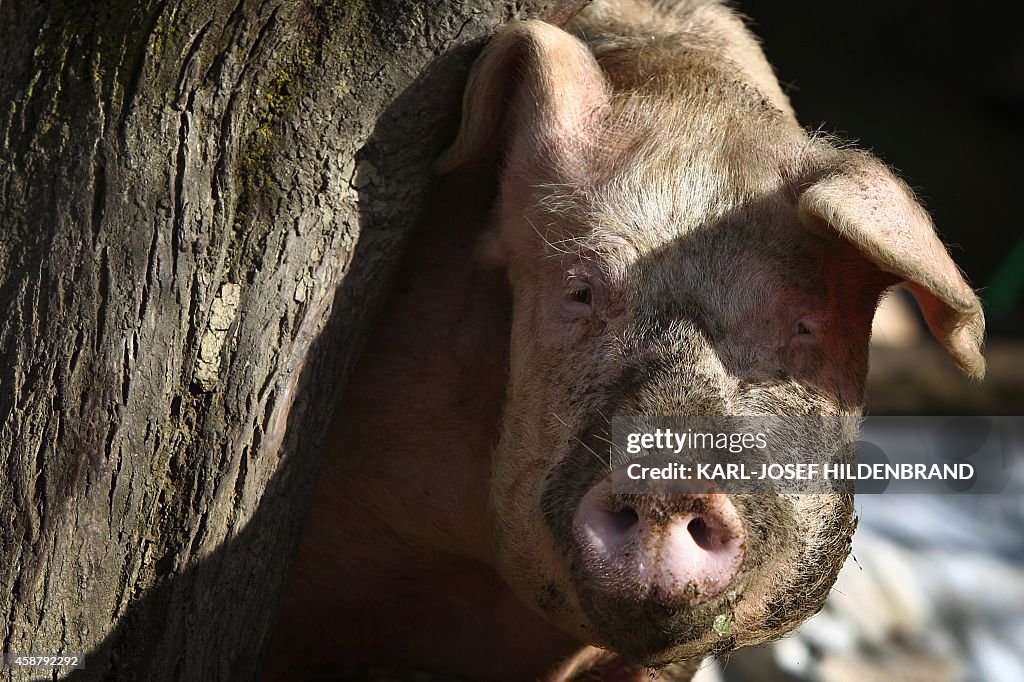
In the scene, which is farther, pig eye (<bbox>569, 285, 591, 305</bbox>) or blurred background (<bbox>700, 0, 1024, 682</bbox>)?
blurred background (<bbox>700, 0, 1024, 682</bbox>)

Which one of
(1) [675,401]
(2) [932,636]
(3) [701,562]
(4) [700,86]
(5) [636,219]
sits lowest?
(2) [932,636]

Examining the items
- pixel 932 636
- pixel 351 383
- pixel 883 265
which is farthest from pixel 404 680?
pixel 932 636

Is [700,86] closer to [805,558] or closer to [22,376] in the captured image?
[805,558]

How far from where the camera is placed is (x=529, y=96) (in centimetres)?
322

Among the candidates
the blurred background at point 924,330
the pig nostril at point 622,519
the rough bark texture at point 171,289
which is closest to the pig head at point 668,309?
the pig nostril at point 622,519

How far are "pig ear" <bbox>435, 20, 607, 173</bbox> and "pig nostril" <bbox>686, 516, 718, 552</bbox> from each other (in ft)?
3.59

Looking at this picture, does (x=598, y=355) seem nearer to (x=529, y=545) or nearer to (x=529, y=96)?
(x=529, y=545)

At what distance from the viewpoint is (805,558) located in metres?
2.86

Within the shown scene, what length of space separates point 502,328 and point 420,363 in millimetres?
259

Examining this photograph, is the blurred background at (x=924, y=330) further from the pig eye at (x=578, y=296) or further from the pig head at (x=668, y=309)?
the pig eye at (x=578, y=296)

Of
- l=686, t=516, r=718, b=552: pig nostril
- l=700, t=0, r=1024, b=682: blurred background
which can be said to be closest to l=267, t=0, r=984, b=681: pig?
l=686, t=516, r=718, b=552: pig nostril

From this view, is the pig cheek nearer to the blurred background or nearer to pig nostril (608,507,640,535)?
pig nostril (608,507,640,535)

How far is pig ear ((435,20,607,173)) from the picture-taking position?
9.98ft

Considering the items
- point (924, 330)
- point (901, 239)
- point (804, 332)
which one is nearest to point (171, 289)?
point (804, 332)
